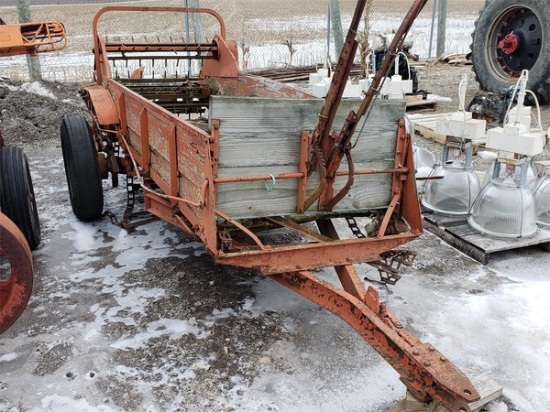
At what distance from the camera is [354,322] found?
2.81 m

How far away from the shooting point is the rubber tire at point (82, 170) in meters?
4.82

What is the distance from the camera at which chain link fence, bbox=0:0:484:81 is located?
14.0m

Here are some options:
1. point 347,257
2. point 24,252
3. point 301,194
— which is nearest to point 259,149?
point 301,194

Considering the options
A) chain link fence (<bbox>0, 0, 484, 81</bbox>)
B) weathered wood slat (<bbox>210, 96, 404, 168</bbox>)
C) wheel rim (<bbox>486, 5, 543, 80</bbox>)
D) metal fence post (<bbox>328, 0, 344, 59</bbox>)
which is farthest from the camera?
chain link fence (<bbox>0, 0, 484, 81</bbox>)

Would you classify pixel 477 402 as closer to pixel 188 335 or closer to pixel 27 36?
pixel 188 335

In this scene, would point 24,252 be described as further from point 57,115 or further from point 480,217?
point 57,115

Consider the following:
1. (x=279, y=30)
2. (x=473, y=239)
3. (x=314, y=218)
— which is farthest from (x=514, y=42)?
(x=279, y=30)

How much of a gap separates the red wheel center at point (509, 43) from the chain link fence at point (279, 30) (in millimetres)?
2269

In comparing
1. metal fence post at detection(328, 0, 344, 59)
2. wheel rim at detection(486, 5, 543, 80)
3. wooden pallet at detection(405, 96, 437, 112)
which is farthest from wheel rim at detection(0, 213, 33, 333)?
metal fence post at detection(328, 0, 344, 59)

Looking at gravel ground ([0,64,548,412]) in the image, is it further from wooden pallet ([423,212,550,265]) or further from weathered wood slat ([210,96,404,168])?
weathered wood slat ([210,96,404,168])

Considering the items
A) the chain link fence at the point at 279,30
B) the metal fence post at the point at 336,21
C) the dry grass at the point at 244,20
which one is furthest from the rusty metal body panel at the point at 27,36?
the dry grass at the point at 244,20

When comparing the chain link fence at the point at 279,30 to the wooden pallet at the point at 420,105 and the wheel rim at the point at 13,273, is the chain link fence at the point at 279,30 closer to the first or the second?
the wooden pallet at the point at 420,105

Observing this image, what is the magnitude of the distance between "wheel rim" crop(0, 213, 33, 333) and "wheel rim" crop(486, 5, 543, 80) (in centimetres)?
841

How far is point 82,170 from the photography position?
4809 mm
